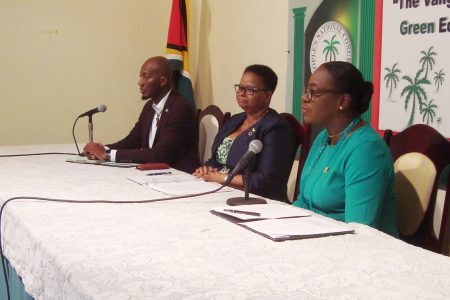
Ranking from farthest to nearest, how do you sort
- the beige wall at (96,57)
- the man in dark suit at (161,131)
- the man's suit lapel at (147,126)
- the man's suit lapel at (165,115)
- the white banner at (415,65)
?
1. the beige wall at (96,57)
2. the man's suit lapel at (147,126)
3. the man's suit lapel at (165,115)
4. the man in dark suit at (161,131)
5. the white banner at (415,65)

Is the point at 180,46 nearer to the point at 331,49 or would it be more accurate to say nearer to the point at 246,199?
the point at 331,49

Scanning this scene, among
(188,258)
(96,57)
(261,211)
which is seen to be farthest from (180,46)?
(188,258)

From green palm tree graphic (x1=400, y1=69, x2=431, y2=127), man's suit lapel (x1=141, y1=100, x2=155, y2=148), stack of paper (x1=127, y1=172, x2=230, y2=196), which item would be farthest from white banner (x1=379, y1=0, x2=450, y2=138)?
man's suit lapel (x1=141, y1=100, x2=155, y2=148)

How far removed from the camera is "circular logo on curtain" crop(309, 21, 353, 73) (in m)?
2.71

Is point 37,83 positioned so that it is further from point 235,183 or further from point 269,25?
point 235,183

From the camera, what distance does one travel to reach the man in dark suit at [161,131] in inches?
109

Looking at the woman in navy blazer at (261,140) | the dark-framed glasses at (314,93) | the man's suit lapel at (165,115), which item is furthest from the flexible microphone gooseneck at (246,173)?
the man's suit lapel at (165,115)

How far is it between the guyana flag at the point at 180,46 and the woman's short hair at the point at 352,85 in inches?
83.3

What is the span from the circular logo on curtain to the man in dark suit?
0.76m

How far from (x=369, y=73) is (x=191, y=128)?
41.5 inches

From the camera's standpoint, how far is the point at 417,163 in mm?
1809

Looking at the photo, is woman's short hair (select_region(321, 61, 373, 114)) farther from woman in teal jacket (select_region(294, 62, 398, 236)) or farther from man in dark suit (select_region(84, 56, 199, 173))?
man in dark suit (select_region(84, 56, 199, 173))

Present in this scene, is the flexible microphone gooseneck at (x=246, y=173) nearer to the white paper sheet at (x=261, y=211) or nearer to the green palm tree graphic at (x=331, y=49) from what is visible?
the white paper sheet at (x=261, y=211)

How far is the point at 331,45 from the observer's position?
281 cm
